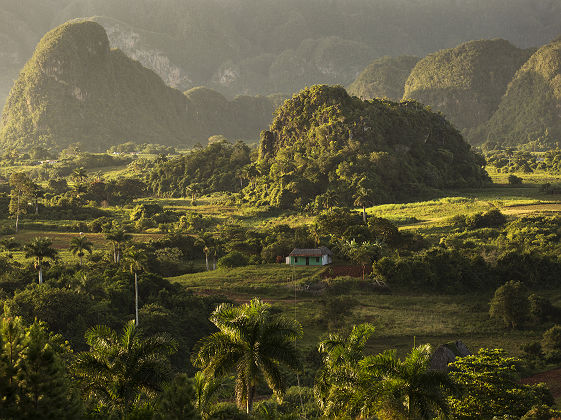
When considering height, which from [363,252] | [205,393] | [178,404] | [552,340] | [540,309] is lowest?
[552,340]

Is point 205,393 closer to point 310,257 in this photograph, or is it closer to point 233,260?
point 310,257

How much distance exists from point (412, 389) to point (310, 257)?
4478 cm

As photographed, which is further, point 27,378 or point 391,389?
point 391,389

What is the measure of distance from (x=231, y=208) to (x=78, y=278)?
3054 inches

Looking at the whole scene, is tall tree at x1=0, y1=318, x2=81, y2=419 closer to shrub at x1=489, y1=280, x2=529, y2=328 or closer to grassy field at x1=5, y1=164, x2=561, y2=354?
grassy field at x1=5, y1=164, x2=561, y2=354

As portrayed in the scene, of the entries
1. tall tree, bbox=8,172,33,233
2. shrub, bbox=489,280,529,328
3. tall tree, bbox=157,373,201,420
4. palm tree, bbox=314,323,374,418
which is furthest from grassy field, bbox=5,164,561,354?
tall tree, bbox=157,373,201,420

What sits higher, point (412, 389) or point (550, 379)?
point (412, 389)

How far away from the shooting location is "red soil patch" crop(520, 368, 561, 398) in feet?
107

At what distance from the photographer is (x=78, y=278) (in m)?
45.8

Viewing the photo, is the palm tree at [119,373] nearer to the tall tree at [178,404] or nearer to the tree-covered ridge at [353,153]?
the tall tree at [178,404]

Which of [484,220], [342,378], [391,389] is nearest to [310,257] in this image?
[484,220]

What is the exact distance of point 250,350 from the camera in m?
20.7

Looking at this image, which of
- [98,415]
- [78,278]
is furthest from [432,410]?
[78,278]

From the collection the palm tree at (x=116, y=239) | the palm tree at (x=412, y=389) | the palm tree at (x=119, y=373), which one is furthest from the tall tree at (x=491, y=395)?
the palm tree at (x=116, y=239)
